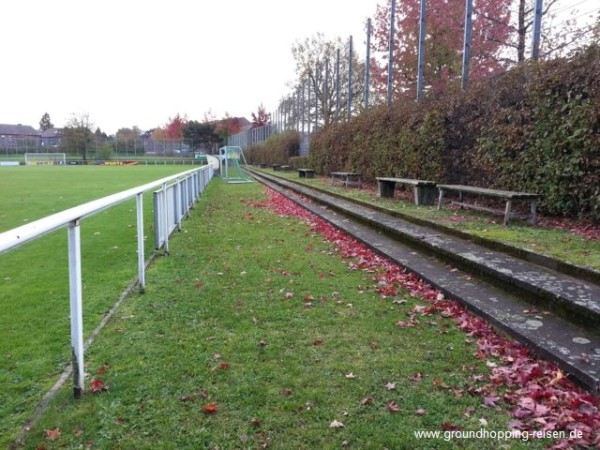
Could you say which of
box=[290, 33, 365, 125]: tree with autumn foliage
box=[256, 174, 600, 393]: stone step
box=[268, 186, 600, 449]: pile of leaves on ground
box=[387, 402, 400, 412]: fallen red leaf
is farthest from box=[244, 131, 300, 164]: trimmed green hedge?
box=[387, 402, 400, 412]: fallen red leaf

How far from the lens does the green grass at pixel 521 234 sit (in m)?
4.27

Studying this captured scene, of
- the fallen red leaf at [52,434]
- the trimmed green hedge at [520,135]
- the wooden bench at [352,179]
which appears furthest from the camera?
the wooden bench at [352,179]

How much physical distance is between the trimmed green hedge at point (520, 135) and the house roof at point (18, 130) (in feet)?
389

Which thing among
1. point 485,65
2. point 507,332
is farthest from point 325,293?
point 485,65

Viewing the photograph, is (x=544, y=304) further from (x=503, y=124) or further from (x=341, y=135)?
(x=341, y=135)

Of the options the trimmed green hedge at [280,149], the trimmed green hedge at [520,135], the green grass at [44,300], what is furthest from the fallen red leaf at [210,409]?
the trimmed green hedge at [280,149]

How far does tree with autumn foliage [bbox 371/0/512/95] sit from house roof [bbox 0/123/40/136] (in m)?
109

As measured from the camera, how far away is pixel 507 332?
3.13m

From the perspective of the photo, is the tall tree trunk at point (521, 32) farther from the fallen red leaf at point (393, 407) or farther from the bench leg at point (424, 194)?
the fallen red leaf at point (393, 407)

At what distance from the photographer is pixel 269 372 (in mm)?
2785

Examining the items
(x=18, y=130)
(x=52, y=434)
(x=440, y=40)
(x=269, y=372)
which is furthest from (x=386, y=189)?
(x=18, y=130)

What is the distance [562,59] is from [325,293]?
4979 mm

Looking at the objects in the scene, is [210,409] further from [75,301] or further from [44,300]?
[44,300]

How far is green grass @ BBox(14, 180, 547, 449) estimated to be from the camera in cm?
→ 218
